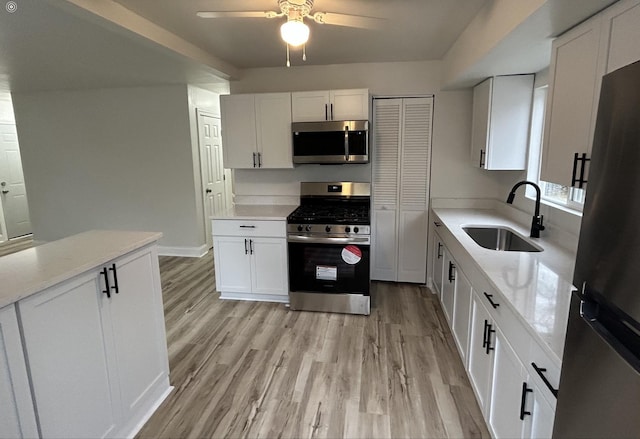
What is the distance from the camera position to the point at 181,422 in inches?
81.4

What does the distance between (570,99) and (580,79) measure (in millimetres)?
110

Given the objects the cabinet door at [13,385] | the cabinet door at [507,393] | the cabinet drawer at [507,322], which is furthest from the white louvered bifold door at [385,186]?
the cabinet door at [13,385]

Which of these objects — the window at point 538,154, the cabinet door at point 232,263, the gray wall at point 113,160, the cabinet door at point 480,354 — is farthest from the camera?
the gray wall at point 113,160

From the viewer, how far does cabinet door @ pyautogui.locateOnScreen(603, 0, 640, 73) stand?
134 centimetres

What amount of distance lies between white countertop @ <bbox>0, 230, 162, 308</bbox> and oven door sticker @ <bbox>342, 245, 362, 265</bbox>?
1645mm

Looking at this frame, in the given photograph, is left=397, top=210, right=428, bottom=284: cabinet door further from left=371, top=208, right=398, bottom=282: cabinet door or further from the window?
the window

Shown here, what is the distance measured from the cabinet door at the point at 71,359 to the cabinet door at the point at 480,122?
298 cm

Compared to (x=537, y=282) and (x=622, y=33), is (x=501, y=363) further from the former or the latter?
(x=622, y=33)

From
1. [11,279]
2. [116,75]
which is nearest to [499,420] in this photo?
[11,279]

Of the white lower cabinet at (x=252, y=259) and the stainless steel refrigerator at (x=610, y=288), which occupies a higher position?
the stainless steel refrigerator at (x=610, y=288)

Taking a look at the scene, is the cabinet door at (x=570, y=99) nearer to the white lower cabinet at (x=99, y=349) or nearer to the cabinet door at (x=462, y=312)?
the cabinet door at (x=462, y=312)

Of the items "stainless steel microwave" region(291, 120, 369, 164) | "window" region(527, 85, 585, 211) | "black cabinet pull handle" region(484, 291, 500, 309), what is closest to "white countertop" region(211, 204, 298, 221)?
"stainless steel microwave" region(291, 120, 369, 164)

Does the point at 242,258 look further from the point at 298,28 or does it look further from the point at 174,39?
the point at 298,28

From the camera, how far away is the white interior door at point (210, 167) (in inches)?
204
